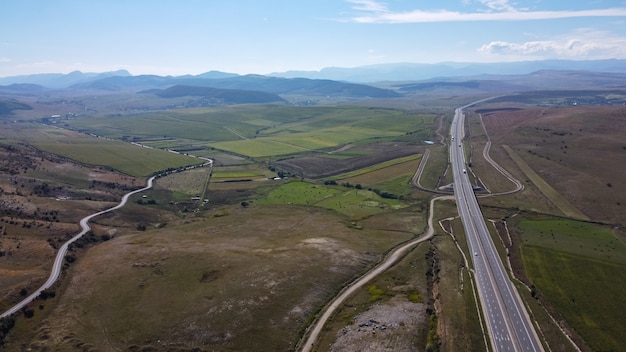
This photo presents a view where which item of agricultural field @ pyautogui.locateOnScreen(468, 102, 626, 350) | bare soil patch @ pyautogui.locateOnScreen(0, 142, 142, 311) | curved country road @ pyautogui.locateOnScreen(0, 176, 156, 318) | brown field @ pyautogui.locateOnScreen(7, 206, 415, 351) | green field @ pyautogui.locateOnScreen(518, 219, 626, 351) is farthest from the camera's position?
bare soil patch @ pyautogui.locateOnScreen(0, 142, 142, 311)

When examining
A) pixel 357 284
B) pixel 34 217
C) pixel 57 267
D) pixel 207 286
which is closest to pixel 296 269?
pixel 357 284

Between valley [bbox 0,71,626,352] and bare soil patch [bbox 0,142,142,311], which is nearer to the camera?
valley [bbox 0,71,626,352]

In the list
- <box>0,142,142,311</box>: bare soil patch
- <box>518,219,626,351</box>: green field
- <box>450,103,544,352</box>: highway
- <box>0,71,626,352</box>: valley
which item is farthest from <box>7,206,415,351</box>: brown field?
<box>518,219,626,351</box>: green field

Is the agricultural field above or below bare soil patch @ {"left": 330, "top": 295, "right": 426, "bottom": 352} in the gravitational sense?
above

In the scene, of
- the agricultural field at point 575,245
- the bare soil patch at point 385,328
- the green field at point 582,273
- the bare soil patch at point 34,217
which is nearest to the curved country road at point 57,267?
the bare soil patch at point 34,217

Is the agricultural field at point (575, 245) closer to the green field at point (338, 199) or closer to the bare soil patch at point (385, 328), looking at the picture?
the bare soil patch at point (385, 328)

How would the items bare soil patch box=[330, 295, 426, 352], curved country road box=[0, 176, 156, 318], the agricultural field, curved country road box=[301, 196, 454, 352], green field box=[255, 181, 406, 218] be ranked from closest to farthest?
1. bare soil patch box=[330, 295, 426, 352]
2. curved country road box=[301, 196, 454, 352]
3. the agricultural field
4. curved country road box=[0, 176, 156, 318]
5. green field box=[255, 181, 406, 218]

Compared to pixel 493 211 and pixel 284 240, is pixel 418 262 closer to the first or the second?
pixel 284 240

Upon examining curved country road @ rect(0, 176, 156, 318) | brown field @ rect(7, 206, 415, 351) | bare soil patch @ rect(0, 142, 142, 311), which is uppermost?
bare soil patch @ rect(0, 142, 142, 311)

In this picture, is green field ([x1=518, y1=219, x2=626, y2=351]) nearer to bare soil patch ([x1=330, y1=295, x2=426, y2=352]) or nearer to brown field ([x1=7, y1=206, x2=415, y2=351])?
bare soil patch ([x1=330, y1=295, x2=426, y2=352])

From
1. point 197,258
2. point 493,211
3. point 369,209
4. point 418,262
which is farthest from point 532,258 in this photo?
point 197,258
